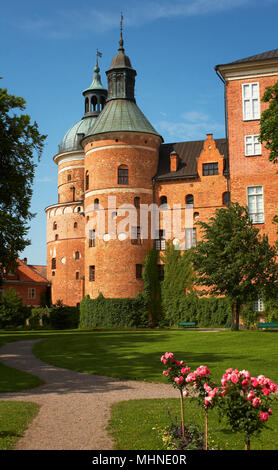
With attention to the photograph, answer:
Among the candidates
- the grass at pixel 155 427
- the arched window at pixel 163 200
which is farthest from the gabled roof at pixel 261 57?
the grass at pixel 155 427

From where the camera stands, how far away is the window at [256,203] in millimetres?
37438

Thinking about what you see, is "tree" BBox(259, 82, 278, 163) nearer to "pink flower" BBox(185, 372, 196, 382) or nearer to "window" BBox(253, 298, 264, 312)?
"window" BBox(253, 298, 264, 312)

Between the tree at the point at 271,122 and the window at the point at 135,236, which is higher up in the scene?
the tree at the point at 271,122

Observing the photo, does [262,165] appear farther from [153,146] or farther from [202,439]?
Answer: [202,439]

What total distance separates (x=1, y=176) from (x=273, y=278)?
1705 centimetres

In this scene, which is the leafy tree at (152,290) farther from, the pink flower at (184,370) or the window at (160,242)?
the pink flower at (184,370)

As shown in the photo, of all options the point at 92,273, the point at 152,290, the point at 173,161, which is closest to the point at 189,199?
the point at 173,161

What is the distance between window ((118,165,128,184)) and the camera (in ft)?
144

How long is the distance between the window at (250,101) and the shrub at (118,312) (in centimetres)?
1680

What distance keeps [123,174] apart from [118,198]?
2209 mm

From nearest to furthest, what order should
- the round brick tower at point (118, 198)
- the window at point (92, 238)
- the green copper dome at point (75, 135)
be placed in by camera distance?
the round brick tower at point (118, 198)
the window at point (92, 238)
the green copper dome at point (75, 135)

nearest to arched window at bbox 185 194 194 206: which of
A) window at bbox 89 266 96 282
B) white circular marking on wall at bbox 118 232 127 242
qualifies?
→ white circular marking on wall at bbox 118 232 127 242

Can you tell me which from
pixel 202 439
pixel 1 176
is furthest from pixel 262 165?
A: pixel 202 439

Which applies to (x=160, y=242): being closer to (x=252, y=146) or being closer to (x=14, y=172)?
(x=252, y=146)
